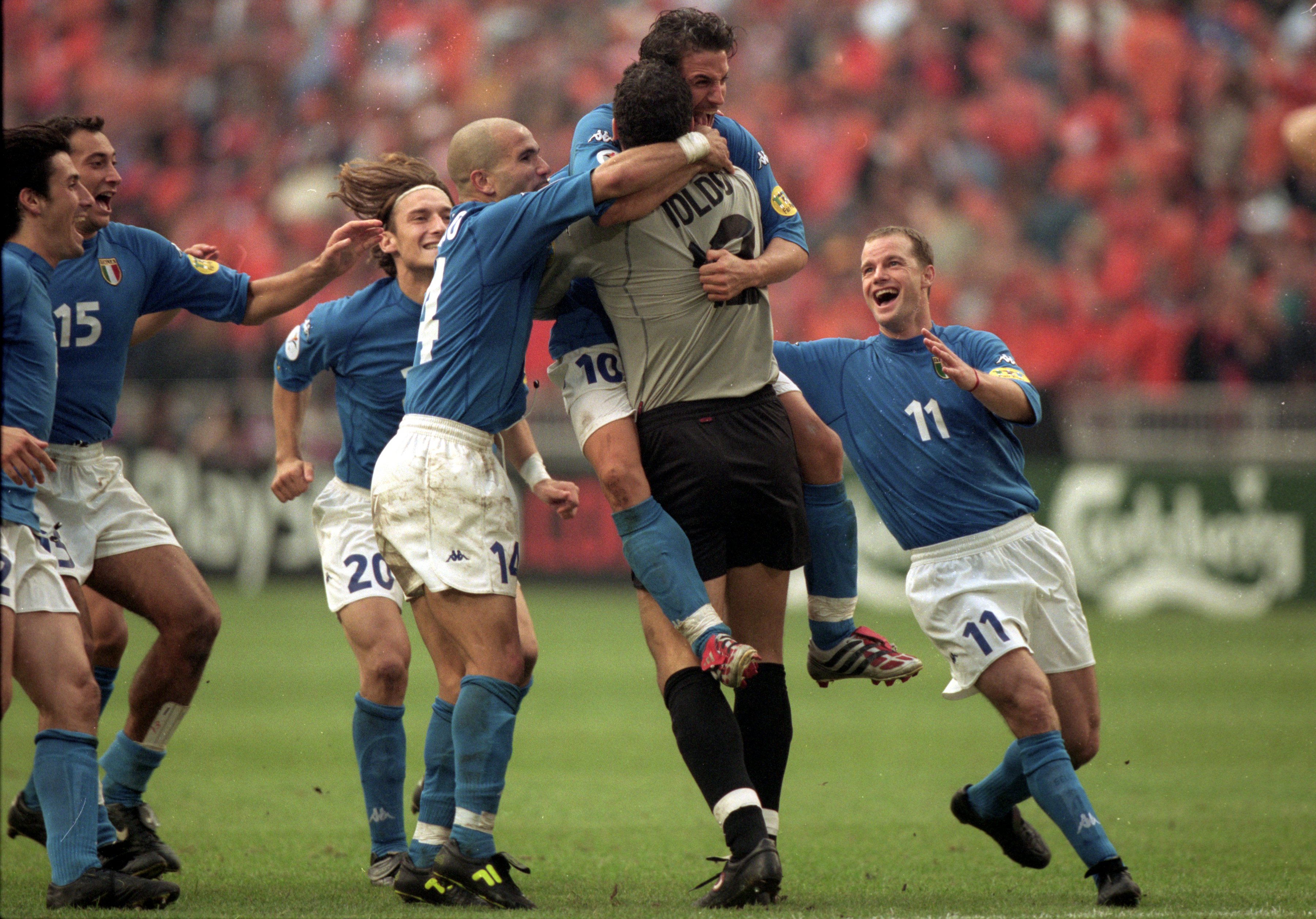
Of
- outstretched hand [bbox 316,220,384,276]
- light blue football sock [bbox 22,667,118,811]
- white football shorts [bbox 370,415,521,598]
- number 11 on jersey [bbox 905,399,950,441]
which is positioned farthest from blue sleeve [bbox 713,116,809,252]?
light blue football sock [bbox 22,667,118,811]

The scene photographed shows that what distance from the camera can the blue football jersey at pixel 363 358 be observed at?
549cm

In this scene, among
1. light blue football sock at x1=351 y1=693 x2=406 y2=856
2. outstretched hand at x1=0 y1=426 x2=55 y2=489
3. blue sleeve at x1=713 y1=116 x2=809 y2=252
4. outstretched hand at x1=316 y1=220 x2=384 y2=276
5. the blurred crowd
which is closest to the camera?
outstretched hand at x1=0 y1=426 x2=55 y2=489

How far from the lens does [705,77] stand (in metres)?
4.44

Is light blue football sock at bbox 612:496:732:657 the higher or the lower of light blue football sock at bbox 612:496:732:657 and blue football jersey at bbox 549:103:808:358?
the lower

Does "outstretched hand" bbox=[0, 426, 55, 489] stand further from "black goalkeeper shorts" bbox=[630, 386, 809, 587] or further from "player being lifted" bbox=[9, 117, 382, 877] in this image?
"black goalkeeper shorts" bbox=[630, 386, 809, 587]

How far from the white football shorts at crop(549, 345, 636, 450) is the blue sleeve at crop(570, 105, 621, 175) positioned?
Result: 0.57 metres

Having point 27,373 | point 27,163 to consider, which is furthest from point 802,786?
point 27,163

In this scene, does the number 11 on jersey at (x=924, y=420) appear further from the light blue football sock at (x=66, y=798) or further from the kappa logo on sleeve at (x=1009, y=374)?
the light blue football sock at (x=66, y=798)

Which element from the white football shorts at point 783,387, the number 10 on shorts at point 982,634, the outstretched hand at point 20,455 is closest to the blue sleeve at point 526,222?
the white football shorts at point 783,387

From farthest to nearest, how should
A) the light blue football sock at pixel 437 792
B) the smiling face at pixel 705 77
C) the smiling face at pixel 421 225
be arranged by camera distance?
the smiling face at pixel 421 225 < the light blue football sock at pixel 437 792 < the smiling face at pixel 705 77

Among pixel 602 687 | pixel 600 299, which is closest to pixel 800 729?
Result: pixel 602 687

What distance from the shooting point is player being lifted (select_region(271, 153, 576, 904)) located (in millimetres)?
5145

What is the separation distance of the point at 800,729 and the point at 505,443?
168 inches

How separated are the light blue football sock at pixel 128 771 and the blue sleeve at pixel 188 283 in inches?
62.1
